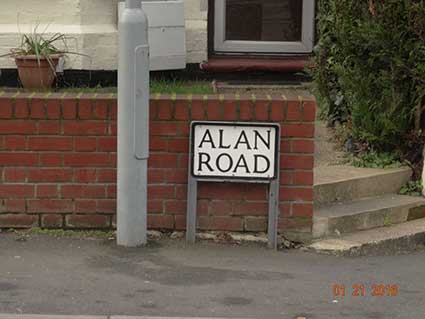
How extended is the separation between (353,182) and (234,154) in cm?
132

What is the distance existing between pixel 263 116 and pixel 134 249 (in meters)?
1.27

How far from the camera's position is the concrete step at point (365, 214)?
22.3ft

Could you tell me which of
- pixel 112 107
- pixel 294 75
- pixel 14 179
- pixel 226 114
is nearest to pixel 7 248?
pixel 14 179

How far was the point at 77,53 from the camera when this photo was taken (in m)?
9.27

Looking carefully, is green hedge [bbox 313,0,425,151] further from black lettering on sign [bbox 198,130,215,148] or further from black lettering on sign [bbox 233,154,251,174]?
black lettering on sign [bbox 198,130,215,148]

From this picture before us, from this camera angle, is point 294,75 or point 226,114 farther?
point 294,75

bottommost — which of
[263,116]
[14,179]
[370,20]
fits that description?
[14,179]

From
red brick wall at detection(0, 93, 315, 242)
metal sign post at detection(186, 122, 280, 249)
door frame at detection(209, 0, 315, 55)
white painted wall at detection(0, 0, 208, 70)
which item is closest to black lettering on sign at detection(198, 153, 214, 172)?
metal sign post at detection(186, 122, 280, 249)

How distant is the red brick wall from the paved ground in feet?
0.70

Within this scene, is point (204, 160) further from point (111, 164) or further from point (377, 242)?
point (377, 242)

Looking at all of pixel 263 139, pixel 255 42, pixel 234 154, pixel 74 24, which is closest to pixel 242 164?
pixel 234 154

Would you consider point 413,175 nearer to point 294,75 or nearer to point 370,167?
point 370,167

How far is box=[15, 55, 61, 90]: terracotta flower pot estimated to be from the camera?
8.71 metres

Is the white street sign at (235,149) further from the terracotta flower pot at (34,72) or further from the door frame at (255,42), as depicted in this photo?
the door frame at (255,42)
